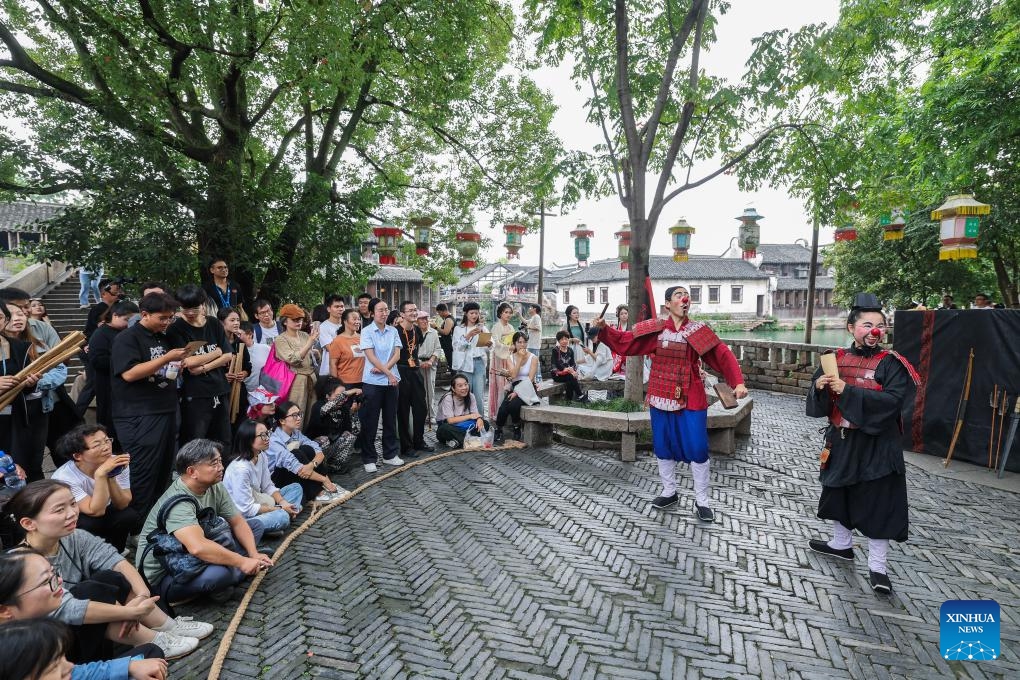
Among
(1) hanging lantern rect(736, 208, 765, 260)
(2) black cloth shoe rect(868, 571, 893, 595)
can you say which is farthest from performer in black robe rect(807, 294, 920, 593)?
(1) hanging lantern rect(736, 208, 765, 260)

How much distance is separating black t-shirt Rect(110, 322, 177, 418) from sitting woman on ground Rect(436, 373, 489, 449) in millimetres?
3750

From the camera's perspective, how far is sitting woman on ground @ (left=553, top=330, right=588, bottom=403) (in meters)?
9.35

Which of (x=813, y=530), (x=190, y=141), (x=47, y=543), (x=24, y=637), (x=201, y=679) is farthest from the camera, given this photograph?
(x=190, y=141)

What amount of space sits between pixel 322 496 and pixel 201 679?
2.60 m

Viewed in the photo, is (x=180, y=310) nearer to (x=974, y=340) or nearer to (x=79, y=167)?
(x=79, y=167)

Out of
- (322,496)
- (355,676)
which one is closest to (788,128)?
(322,496)

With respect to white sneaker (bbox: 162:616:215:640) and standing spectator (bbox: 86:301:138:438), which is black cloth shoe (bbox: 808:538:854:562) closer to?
white sneaker (bbox: 162:616:215:640)

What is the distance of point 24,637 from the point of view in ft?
5.88

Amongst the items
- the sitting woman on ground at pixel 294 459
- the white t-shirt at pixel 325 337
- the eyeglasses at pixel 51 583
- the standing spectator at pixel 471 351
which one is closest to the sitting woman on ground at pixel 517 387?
the standing spectator at pixel 471 351

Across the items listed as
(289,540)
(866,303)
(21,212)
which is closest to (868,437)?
(866,303)

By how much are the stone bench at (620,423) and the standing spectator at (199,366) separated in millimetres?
3984

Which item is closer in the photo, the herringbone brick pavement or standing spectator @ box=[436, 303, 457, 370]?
the herringbone brick pavement

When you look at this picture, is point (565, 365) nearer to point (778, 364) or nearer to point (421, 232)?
point (421, 232)

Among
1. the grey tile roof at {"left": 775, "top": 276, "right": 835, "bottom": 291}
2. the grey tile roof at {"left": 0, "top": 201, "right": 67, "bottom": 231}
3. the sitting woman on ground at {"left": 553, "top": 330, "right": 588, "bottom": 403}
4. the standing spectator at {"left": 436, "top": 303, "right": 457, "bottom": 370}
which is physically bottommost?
the sitting woman on ground at {"left": 553, "top": 330, "right": 588, "bottom": 403}
